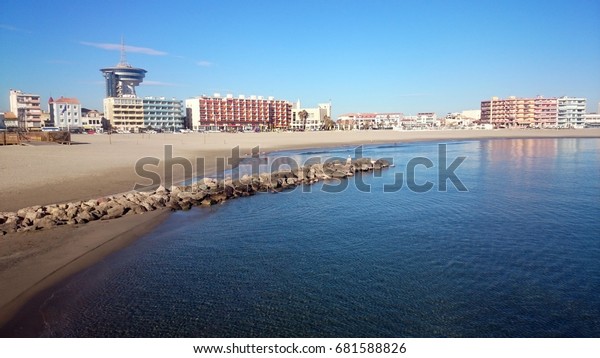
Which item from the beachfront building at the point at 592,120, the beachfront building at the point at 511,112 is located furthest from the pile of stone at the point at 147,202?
the beachfront building at the point at 592,120

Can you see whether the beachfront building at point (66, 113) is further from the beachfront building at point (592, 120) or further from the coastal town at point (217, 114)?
the beachfront building at point (592, 120)

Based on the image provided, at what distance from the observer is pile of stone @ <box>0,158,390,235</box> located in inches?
443

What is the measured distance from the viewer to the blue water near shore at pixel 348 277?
642 centimetres

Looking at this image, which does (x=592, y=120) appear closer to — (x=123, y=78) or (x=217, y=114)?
(x=217, y=114)

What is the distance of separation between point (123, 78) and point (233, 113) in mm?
76741

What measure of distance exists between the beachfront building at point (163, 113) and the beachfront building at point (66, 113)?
18178mm

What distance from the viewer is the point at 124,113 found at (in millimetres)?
121375

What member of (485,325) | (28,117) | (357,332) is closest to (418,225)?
(485,325)

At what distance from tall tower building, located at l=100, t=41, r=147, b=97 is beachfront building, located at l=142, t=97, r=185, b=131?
6596 cm

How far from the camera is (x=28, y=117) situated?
390ft

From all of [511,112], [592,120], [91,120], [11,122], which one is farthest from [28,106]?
[592,120]

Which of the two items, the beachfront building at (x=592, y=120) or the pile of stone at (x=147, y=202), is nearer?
the pile of stone at (x=147, y=202)

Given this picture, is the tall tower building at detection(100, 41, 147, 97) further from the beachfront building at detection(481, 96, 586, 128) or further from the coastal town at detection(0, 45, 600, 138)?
the beachfront building at detection(481, 96, 586, 128)
